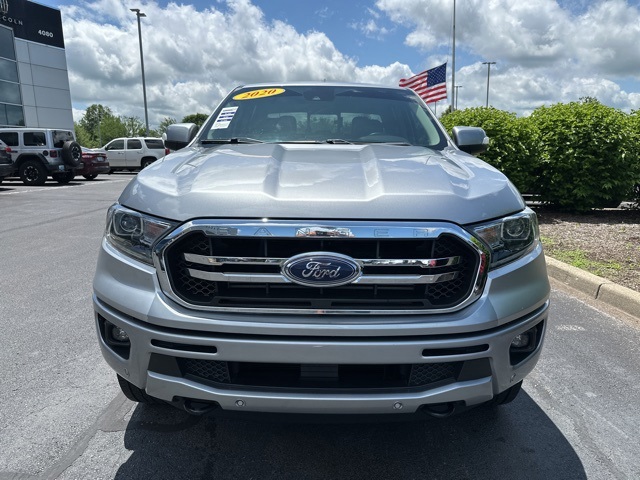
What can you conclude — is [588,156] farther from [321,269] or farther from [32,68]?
[32,68]

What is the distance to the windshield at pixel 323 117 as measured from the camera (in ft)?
10.7

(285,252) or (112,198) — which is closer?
(285,252)

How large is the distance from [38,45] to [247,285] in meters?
42.5

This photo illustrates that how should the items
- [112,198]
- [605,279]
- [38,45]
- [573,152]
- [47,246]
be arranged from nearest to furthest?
[605,279], [47,246], [573,152], [112,198], [38,45]

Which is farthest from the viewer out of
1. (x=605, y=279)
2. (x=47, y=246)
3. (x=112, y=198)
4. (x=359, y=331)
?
(x=112, y=198)

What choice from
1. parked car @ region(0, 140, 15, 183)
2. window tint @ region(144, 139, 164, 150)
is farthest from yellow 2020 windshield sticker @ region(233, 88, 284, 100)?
window tint @ region(144, 139, 164, 150)

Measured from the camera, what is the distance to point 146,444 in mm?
2441

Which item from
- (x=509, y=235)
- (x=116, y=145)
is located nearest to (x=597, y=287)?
(x=509, y=235)

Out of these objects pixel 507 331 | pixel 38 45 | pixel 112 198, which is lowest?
pixel 112 198

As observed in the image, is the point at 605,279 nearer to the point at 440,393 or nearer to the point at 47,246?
the point at 440,393

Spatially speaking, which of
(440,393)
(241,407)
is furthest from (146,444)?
(440,393)

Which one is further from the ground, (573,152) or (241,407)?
(573,152)

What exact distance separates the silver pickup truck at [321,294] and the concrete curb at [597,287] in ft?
9.82

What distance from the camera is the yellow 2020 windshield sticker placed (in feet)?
12.3
